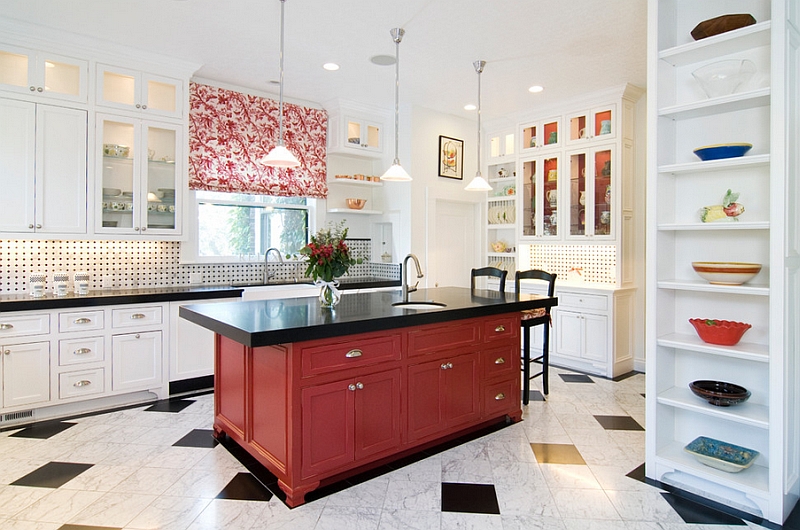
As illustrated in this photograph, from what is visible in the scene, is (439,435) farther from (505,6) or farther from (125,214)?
(125,214)

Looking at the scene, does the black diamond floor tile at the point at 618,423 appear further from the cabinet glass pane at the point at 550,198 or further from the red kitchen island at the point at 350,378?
the cabinet glass pane at the point at 550,198

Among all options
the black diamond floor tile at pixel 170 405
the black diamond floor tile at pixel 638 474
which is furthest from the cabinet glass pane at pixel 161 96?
the black diamond floor tile at pixel 638 474

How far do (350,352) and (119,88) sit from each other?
322cm

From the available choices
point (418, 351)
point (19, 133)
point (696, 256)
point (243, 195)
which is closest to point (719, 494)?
point (696, 256)

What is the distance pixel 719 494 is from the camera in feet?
7.88

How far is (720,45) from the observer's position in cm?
246

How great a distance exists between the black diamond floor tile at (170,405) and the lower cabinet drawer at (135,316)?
0.66m

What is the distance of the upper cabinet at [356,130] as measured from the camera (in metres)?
5.26

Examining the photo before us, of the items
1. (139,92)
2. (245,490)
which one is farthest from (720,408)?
(139,92)

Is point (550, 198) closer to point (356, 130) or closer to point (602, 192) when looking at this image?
point (602, 192)

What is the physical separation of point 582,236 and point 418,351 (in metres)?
3.04

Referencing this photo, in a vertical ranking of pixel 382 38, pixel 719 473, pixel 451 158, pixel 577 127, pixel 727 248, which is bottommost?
pixel 719 473

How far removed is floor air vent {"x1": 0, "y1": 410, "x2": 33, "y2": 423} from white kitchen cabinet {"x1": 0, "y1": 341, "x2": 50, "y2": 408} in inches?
3.7

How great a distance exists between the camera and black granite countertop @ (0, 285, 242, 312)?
3.35m
